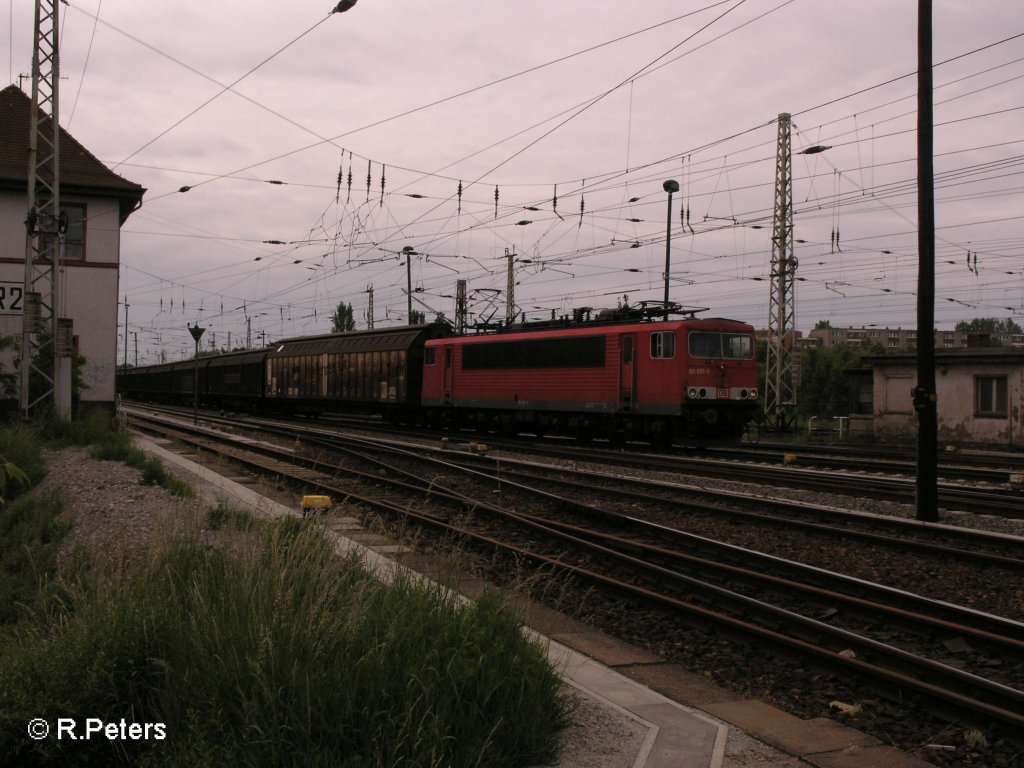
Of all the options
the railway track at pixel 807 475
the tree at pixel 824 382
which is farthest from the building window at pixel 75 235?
the tree at pixel 824 382

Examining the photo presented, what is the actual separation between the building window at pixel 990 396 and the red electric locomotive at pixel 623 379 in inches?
360

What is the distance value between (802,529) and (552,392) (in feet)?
43.5

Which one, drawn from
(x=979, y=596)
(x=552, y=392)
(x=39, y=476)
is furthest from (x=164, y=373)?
(x=979, y=596)

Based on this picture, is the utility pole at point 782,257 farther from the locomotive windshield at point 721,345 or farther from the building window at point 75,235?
the building window at point 75,235

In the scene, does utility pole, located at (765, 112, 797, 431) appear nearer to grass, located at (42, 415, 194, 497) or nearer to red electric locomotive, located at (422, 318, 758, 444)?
red electric locomotive, located at (422, 318, 758, 444)

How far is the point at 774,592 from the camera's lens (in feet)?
27.4

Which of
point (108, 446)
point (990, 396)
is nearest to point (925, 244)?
point (108, 446)

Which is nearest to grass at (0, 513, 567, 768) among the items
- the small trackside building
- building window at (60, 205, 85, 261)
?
the small trackside building

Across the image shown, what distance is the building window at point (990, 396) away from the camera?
25.7m

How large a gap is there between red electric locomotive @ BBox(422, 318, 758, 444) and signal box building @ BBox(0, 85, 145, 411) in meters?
11.0

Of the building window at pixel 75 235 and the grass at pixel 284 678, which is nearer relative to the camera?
the grass at pixel 284 678

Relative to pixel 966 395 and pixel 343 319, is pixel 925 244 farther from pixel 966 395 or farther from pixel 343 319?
pixel 343 319

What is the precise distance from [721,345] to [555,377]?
4.79m

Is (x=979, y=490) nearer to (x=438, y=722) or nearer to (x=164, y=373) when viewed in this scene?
(x=438, y=722)
